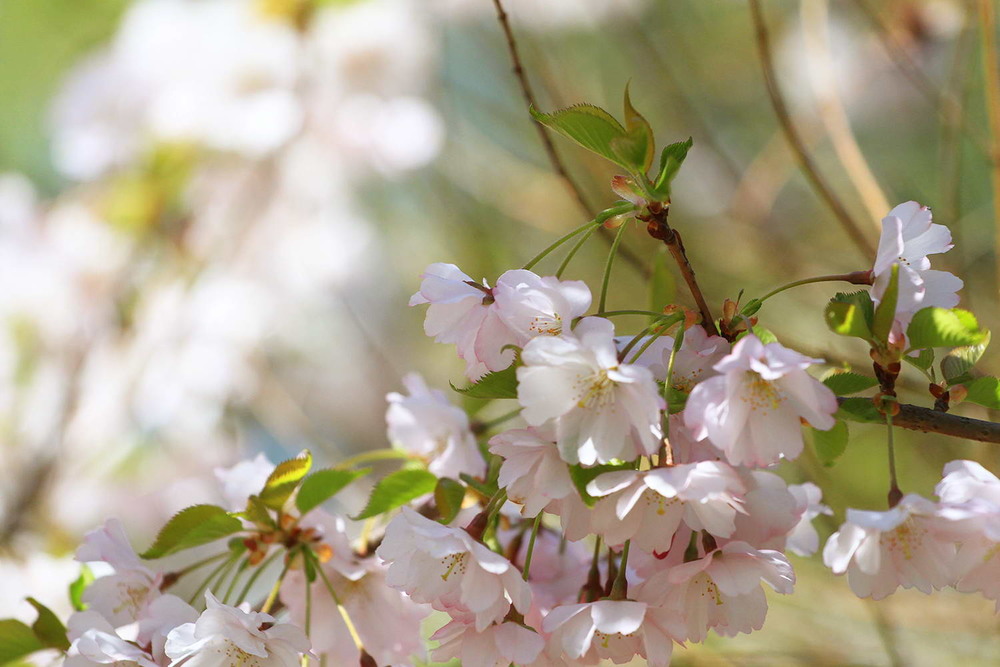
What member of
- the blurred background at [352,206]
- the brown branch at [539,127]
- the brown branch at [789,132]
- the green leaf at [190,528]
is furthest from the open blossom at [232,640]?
the brown branch at [789,132]

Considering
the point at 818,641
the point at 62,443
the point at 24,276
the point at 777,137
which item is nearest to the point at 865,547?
the point at 818,641

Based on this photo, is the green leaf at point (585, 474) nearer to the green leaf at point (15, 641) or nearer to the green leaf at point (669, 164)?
the green leaf at point (669, 164)

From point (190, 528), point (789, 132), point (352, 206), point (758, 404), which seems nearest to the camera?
point (758, 404)

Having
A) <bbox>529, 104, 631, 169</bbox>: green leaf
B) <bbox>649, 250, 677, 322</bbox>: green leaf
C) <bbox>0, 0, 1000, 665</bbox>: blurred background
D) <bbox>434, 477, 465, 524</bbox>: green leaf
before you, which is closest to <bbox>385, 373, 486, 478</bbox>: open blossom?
<bbox>434, 477, 465, 524</bbox>: green leaf

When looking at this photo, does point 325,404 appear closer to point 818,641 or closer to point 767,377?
point 818,641

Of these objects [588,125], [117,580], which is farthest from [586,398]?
[117,580]

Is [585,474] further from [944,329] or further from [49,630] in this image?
[49,630]
